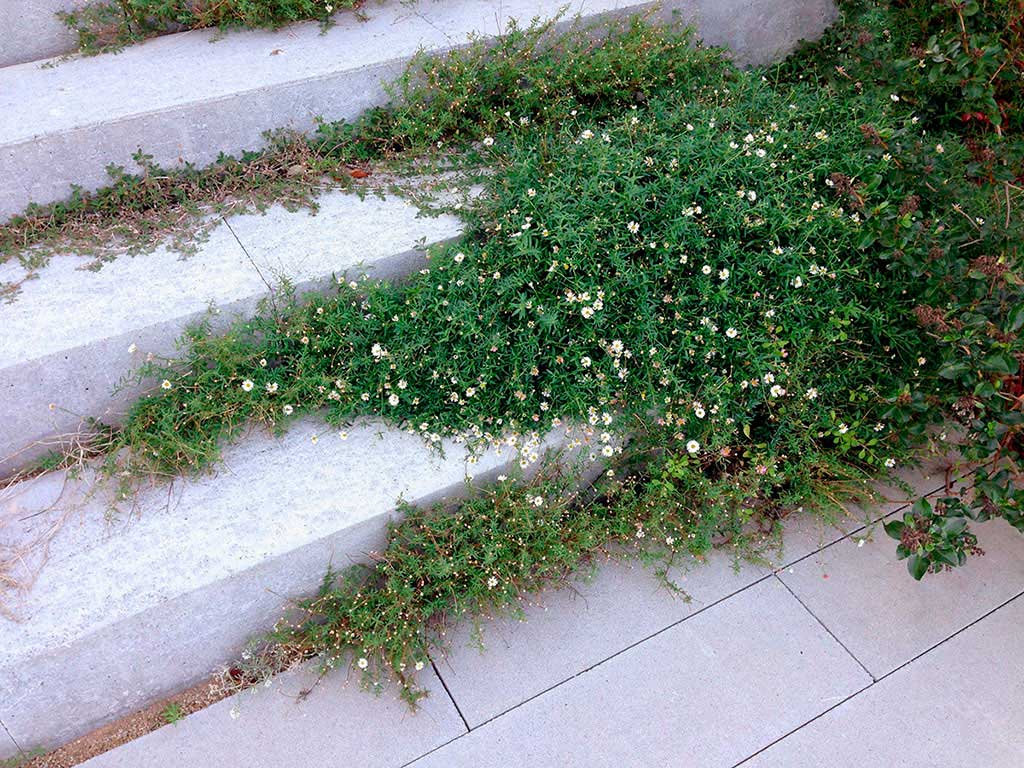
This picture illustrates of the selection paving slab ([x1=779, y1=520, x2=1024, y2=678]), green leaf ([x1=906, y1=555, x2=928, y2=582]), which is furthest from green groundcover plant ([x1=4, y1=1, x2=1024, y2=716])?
green leaf ([x1=906, y1=555, x2=928, y2=582])

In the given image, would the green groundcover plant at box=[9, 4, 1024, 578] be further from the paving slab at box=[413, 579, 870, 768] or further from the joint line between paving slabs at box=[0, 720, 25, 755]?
the joint line between paving slabs at box=[0, 720, 25, 755]

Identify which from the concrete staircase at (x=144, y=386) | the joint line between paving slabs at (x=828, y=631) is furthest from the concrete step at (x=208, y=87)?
the joint line between paving slabs at (x=828, y=631)

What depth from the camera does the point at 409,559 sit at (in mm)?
2490

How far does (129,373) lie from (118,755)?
47.6 inches

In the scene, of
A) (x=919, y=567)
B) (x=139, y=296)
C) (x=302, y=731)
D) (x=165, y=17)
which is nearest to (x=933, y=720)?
(x=919, y=567)

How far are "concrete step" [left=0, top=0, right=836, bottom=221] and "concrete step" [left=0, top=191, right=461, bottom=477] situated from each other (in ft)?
1.32

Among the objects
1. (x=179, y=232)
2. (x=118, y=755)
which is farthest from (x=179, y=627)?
(x=179, y=232)

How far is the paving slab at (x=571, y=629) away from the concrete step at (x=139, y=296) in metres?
1.39

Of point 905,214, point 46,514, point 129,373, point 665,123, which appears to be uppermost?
point 665,123

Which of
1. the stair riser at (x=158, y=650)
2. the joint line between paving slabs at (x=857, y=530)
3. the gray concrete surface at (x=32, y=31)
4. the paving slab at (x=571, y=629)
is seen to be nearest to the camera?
the stair riser at (x=158, y=650)

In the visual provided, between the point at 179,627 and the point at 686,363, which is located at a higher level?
the point at 686,363

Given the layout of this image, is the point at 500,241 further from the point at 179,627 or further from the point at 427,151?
the point at 179,627

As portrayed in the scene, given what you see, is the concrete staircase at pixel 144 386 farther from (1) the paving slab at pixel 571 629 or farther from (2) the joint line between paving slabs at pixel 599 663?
(2) the joint line between paving slabs at pixel 599 663

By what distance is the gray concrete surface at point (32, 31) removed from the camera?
3379mm
